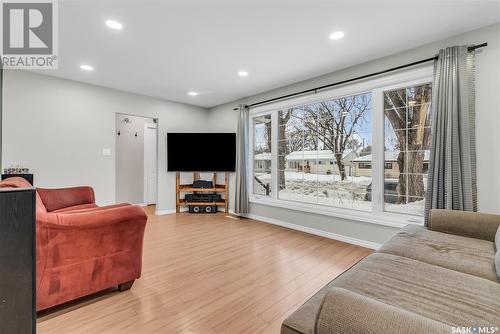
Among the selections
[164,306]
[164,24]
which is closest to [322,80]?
[164,24]

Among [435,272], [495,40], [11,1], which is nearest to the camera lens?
[435,272]

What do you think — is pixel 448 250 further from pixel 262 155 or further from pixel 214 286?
pixel 262 155

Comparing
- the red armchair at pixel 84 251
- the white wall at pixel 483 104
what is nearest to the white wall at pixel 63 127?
the red armchair at pixel 84 251

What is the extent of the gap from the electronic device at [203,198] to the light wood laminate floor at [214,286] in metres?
1.54

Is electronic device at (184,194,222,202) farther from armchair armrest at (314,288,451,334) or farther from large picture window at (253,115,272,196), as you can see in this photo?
armchair armrest at (314,288,451,334)

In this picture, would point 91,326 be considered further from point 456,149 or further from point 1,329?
point 456,149

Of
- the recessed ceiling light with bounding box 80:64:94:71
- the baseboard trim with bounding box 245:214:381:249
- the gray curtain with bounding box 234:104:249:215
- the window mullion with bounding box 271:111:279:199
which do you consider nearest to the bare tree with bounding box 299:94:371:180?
the window mullion with bounding box 271:111:279:199

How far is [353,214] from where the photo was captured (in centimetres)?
325

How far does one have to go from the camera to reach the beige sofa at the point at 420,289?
2.30 ft

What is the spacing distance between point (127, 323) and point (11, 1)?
109 inches

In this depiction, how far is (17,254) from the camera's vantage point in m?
1.07

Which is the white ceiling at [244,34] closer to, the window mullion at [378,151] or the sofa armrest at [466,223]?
the window mullion at [378,151]

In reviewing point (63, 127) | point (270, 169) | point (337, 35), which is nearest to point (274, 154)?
point (270, 169)

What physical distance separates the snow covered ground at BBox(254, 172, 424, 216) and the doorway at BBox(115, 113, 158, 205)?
12.0 feet
